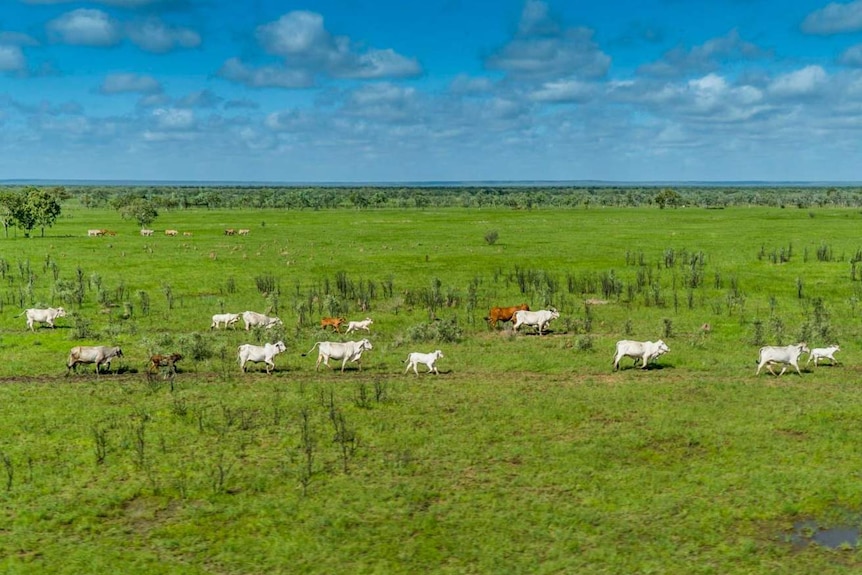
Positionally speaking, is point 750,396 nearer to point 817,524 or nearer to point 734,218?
point 817,524

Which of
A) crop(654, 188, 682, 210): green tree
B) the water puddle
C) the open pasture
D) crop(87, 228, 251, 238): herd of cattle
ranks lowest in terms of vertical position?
the water puddle

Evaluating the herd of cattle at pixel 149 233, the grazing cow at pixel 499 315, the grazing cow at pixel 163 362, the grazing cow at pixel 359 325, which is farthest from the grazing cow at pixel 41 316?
the herd of cattle at pixel 149 233

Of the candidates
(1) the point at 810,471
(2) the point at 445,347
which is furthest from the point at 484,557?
→ (2) the point at 445,347

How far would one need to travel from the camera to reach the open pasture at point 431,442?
13.0 metres

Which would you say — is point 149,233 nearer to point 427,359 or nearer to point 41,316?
point 41,316

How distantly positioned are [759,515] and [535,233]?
70.6 m

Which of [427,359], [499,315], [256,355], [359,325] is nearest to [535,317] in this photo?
Result: [499,315]

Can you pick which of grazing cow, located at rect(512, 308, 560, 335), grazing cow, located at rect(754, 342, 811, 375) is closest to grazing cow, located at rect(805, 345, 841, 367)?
grazing cow, located at rect(754, 342, 811, 375)

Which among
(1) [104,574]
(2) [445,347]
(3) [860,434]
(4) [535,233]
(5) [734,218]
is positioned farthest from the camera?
(5) [734,218]

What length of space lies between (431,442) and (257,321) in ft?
53.3

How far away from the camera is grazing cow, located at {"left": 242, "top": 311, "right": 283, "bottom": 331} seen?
1229 inches

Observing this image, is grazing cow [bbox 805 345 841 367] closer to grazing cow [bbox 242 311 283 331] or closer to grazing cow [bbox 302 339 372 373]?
grazing cow [bbox 302 339 372 373]

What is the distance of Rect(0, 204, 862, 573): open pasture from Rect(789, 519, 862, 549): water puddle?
0.82 ft

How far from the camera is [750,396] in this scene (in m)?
21.4
